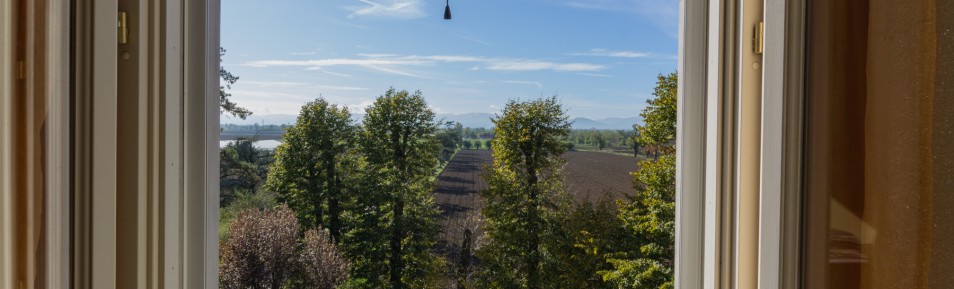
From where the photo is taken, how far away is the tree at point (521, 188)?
7.04ft

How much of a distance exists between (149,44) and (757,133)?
1.08m

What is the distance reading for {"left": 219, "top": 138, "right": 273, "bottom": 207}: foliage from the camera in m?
1.51

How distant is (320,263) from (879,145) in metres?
1.81

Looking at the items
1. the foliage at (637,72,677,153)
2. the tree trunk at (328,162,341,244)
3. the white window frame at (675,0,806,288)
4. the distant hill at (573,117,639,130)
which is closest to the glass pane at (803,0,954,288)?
the white window frame at (675,0,806,288)

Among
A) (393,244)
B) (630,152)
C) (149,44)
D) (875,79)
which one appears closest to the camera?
(875,79)

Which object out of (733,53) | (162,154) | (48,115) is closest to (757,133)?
(733,53)

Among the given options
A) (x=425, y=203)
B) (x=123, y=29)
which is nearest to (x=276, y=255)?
(x=425, y=203)

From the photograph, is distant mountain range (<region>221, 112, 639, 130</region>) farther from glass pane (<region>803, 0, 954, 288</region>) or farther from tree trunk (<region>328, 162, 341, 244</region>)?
glass pane (<region>803, 0, 954, 288</region>)

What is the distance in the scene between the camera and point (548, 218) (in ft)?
7.61

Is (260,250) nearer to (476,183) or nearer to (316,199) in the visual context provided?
(316,199)

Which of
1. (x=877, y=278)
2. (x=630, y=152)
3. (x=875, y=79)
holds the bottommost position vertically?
(x=877, y=278)

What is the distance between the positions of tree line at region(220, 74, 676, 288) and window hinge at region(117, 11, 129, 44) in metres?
0.82

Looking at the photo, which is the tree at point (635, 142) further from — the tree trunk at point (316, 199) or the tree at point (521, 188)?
the tree trunk at point (316, 199)

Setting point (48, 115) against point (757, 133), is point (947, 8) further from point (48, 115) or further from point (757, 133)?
point (48, 115)
